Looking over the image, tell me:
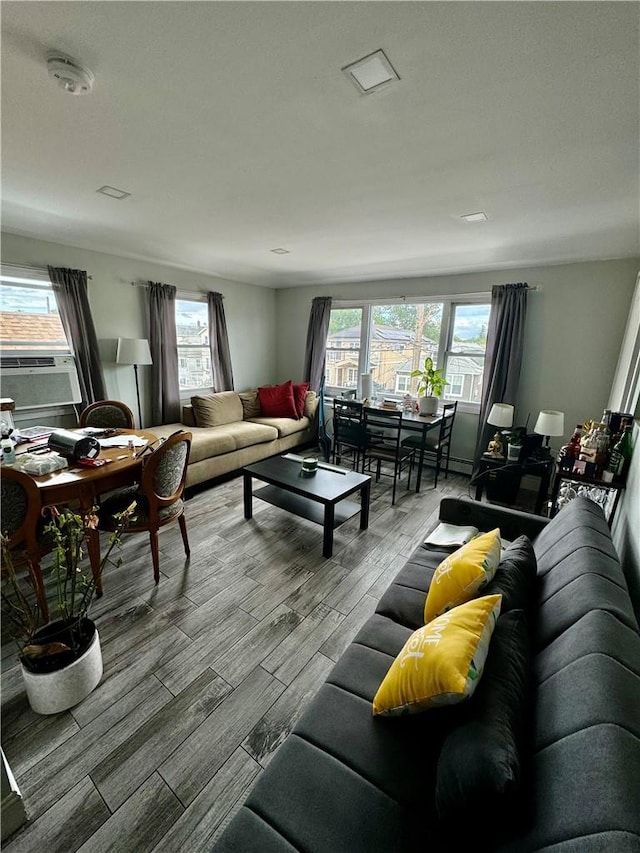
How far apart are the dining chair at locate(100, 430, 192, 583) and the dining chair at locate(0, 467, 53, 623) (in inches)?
15.4

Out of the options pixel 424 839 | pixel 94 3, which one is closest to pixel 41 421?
pixel 94 3

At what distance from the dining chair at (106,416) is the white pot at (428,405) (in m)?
3.12

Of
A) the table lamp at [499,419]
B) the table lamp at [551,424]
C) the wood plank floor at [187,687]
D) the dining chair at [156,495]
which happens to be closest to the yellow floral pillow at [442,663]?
the wood plank floor at [187,687]

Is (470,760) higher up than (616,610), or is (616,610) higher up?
(616,610)

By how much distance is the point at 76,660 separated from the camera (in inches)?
58.4

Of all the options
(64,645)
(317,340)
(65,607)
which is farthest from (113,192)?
(317,340)

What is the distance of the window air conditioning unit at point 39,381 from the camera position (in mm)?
3047

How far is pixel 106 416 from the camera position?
129 inches

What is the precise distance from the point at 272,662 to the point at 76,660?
2.84 feet

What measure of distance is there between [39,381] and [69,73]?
2.71 meters

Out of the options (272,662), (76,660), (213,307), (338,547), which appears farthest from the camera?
(213,307)

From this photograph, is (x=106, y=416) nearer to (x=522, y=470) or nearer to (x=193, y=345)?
(x=193, y=345)

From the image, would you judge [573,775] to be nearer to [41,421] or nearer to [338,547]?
[338,547]

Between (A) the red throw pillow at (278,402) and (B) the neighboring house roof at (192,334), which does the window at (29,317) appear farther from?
(A) the red throw pillow at (278,402)
